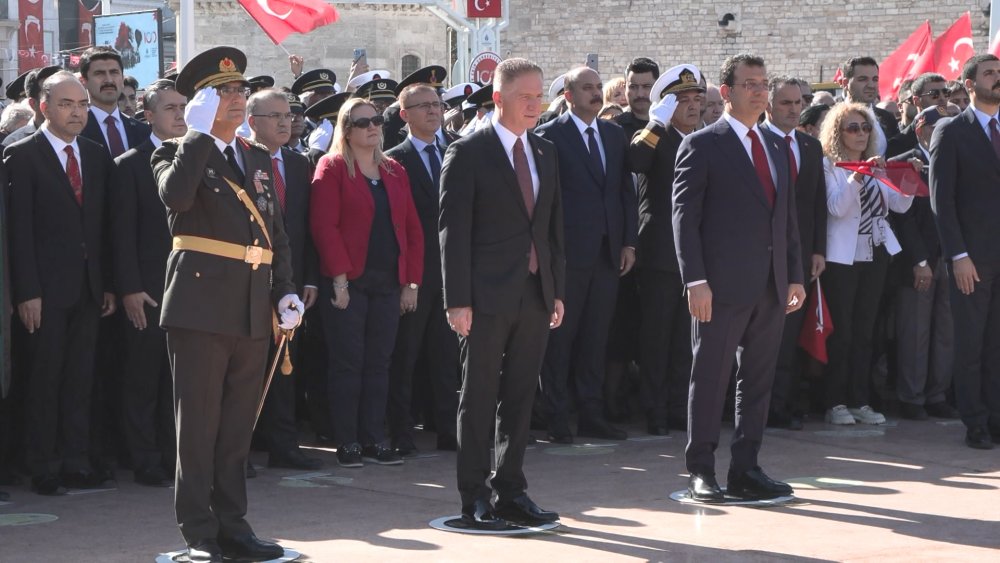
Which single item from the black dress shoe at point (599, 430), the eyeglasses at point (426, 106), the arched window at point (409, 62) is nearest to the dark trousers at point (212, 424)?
the eyeglasses at point (426, 106)

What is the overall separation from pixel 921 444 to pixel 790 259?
2092 millimetres

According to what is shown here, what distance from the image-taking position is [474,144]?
20.7ft

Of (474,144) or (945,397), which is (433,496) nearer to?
(474,144)

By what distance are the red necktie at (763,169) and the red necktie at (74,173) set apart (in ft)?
10.5

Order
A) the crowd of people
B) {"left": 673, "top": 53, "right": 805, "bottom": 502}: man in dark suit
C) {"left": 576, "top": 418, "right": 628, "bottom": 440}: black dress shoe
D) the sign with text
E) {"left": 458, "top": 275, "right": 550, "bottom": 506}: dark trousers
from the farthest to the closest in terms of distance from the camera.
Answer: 1. the sign with text
2. {"left": 576, "top": 418, "right": 628, "bottom": 440}: black dress shoe
3. {"left": 673, "top": 53, "right": 805, "bottom": 502}: man in dark suit
4. {"left": 458, "top": 275, "right": 550, "bottom": 506}: dark trousers
5. the crowd of people

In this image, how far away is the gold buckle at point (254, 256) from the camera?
5.70m

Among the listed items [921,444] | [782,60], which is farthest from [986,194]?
[782,60]

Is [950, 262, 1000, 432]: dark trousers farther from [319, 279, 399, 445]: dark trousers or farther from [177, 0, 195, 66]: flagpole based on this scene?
[177, 0, 195, 66]: flagpole

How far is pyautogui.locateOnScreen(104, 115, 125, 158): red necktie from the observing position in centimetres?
790

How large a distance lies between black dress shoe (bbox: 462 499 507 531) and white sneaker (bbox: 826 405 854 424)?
357cm

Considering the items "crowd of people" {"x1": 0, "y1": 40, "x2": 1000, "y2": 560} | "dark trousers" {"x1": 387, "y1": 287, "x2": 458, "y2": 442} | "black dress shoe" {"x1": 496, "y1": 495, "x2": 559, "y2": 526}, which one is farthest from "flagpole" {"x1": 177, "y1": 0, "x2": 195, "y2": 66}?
"black dress shoe" {"x1": 496, "y1": 495, "x2": 559, "y2": 526}

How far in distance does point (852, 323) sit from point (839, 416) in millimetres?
637

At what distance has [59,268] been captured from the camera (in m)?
7.14

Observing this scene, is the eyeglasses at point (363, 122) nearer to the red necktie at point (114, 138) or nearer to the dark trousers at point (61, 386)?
the red necktie at point (114, 138)
